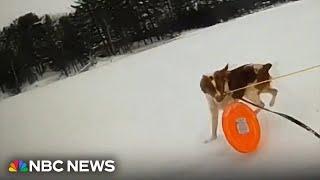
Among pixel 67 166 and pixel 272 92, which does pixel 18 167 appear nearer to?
pixel 67 166

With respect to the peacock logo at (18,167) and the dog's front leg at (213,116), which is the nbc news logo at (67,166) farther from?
→ the dog's front leg at (213,116)

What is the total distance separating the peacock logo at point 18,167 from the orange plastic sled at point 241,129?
21.7 inches

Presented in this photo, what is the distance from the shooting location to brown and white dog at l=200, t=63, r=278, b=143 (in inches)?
47.5

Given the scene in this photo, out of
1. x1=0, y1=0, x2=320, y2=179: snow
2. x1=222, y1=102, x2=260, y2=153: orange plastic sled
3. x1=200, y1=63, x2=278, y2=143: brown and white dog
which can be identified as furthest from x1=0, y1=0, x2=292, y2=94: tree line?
x1=222, y1=102, x2=260, y2=153: orange plastic sled

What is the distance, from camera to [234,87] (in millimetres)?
1207

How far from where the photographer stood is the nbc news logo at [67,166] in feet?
3.97

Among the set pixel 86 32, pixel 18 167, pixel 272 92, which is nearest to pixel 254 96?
pixel 272 92

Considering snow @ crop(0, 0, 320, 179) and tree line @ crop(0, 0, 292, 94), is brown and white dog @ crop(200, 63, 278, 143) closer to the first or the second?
snow @ crop(0, 0, 320, 179)

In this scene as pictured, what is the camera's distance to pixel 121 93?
125 centimetres

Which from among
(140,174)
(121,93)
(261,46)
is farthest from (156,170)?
(261,46)

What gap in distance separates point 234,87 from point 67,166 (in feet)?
1.64

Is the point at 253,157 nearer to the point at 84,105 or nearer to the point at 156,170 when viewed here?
the point at 156,170

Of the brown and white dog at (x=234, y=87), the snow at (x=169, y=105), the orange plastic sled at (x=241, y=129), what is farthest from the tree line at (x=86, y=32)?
the orange plastic sled at (x=241, y=129)

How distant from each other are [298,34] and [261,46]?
0.11 m
